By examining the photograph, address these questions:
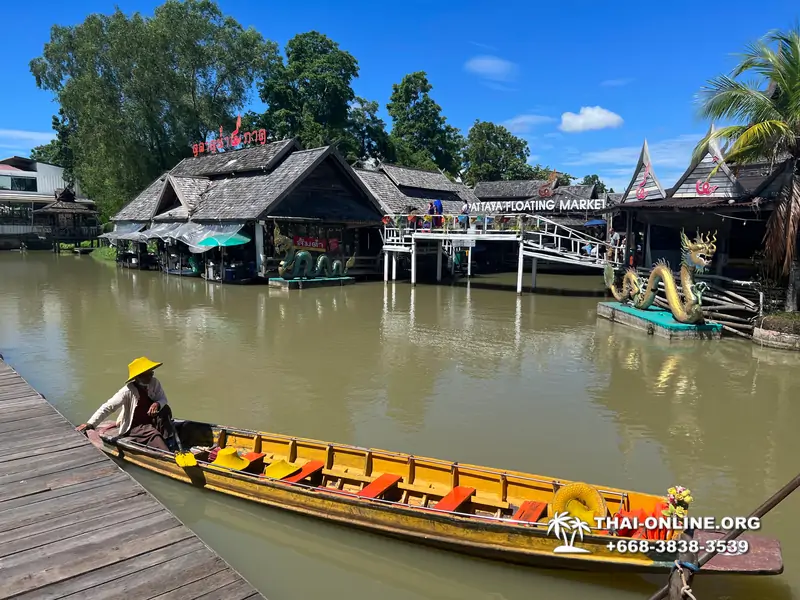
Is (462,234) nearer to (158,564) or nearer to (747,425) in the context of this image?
(747,425)

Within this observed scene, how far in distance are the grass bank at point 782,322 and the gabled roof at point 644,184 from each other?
6.91m

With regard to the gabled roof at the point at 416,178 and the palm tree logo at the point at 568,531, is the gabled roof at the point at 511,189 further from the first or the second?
the palm tree logo at the point at 568,531

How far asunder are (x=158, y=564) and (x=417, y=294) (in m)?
18.9

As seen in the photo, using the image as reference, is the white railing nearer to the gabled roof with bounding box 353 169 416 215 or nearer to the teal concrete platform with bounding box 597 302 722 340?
the teal concrete platform with bounding box 597 302 722 340

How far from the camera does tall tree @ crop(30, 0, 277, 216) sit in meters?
36.8

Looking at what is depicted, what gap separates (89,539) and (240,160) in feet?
89.6

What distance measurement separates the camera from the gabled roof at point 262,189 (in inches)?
955

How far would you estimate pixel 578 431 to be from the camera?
8.10m

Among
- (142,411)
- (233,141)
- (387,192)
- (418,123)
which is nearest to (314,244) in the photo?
(387,192)

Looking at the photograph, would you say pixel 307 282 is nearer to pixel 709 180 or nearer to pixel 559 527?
pixel 709 180

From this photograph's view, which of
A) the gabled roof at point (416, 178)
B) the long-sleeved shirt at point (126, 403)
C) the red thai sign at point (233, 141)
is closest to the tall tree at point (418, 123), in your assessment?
the gabled roof at point (416, 178)

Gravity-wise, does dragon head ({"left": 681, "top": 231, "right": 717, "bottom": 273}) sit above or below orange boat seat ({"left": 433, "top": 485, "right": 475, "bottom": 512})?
above

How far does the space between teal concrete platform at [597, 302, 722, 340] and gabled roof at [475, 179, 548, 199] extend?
24266mm

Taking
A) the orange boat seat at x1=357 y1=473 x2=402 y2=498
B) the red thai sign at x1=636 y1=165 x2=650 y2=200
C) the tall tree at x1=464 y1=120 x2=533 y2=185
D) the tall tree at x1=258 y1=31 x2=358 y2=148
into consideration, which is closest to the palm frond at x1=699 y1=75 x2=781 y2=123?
the red thai sign at x1=636 y1=165 x2=650 y2=200
